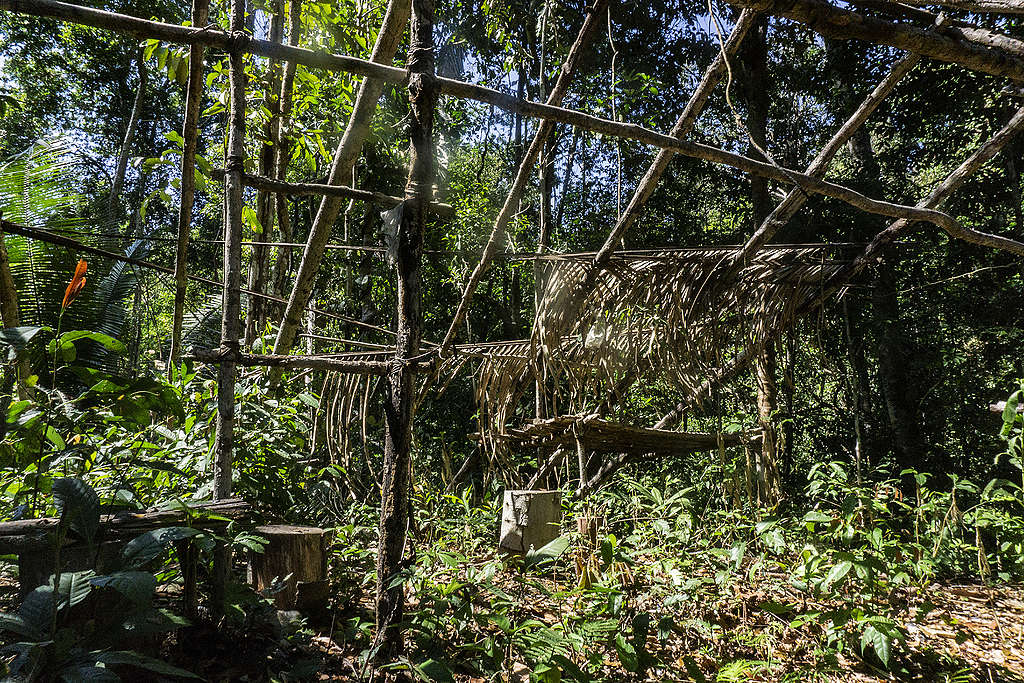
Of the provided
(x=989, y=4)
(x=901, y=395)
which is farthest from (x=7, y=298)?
(x=901, y=395)

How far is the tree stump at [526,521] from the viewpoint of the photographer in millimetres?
3631

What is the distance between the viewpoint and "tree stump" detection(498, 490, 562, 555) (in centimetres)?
363

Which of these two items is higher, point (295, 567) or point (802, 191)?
point (802, 191)

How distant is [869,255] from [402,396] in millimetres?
2547

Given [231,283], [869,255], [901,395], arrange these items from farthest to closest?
[901,395] < [869,255] < [231,283]

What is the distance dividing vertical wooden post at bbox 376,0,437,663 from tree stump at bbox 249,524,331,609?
0.88 meters

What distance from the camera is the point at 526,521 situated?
3.65 m

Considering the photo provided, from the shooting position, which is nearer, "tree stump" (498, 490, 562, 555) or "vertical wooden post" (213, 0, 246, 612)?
"vertical wooden post" (213, 0, 246, 612)

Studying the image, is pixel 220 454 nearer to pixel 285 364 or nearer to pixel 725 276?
pixel 285 364

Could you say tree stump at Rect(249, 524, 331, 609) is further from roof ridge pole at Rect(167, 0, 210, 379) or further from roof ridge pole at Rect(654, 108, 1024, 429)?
roof ridge pole at Rect(654, 108, 1024, 429)

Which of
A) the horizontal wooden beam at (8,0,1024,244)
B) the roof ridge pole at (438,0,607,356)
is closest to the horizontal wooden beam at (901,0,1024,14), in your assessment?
the horizontal wooden beam at (8,0,1024,244)

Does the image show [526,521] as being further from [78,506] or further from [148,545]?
[78,506]

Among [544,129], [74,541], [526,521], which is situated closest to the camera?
[74,541]

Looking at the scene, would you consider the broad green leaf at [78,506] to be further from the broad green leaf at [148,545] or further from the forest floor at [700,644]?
the forest floor at [700,644]
